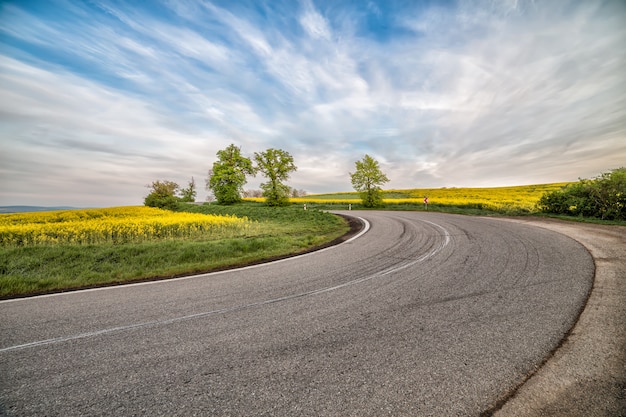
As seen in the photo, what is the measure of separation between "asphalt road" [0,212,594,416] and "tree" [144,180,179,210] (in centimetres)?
4077

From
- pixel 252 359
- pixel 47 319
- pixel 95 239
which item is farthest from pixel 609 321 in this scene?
pixel 95 239

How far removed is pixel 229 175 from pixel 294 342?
125 feet

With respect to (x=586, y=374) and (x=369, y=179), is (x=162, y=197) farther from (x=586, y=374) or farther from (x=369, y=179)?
(x=586, y=374)

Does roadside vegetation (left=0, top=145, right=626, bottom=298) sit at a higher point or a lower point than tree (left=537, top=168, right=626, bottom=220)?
lower

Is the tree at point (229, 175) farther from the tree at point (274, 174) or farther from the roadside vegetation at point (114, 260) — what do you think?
the roadside vegetation at point (114, 260)

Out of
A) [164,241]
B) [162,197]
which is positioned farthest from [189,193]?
[164,241]

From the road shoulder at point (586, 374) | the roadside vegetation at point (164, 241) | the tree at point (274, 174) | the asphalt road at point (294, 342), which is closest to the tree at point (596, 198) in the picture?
the roadside vegetation at point (164, 241)

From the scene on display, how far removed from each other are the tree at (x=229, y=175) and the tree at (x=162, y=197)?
27.0 feet

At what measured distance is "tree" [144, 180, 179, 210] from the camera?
40.9 meters

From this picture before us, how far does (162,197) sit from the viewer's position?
137ft

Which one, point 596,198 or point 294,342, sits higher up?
point 596,198

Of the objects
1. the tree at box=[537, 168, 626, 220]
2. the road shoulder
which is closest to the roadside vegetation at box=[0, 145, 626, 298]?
the tree at box=[537, 168, 626, 220]

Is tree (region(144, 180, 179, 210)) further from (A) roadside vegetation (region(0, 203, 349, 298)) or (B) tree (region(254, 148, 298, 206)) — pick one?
(A) roadside vegetation (region(0, 203, 349, 298))

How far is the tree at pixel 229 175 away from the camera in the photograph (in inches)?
1511
